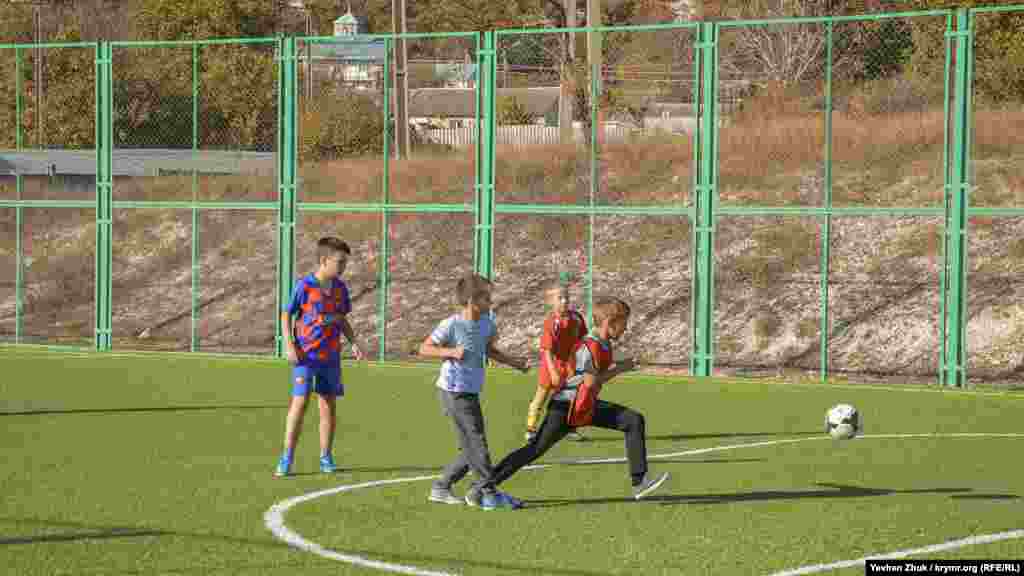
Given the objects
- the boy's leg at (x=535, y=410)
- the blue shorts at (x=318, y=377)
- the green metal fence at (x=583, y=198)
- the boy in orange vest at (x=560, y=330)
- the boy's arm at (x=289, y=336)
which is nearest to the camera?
the boy's arm at (x=289, y=336)

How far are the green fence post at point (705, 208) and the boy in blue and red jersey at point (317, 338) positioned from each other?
1025 centimetres

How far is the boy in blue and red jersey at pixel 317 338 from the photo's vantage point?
35.8ft

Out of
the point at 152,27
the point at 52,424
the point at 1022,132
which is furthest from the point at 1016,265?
the point at 152,27

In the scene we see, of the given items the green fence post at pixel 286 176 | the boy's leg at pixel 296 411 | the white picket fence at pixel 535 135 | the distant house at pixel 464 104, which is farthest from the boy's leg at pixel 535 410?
the white picket fence at pixel 535 135

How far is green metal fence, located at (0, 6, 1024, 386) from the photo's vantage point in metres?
23.4

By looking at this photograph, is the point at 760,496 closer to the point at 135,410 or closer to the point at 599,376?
the point at 599,376

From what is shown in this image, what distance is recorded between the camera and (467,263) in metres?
28.4

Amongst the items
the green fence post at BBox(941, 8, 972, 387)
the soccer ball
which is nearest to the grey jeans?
the soccer ball

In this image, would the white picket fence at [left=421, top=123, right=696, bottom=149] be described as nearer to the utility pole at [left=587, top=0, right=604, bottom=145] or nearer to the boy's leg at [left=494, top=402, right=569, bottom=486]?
the utility pole at [left=587, top=0, right=604, bottom=145]

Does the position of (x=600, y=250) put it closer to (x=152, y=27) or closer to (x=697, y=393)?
(x=697, y=393)

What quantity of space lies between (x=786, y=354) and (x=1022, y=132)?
6.67 m

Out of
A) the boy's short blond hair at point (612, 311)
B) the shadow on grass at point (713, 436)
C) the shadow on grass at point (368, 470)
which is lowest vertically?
the shadow on grass at point (713, 436)

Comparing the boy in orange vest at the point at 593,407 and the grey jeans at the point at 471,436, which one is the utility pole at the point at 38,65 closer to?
the grey jeans at the point at 471,436

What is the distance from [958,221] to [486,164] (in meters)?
6.49
